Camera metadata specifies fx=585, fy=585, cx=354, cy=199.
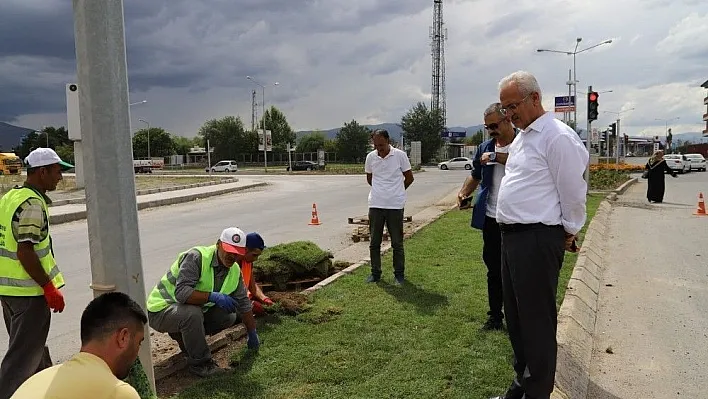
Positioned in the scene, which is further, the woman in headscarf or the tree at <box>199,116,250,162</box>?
the tree at <box>199,116,250,162</box>

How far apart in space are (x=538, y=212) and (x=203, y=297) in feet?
8.61

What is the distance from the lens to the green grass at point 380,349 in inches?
159

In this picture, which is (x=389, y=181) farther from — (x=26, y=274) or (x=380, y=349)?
(x=26, y=274)

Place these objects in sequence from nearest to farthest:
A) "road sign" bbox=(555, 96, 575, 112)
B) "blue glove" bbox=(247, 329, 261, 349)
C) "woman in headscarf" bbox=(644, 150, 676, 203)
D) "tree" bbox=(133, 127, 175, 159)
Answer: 1. "blue glove" bbox=(247, 329, 261, 349)
2. "woman in headscarf" bbox=(644, 150, 676, 203)
3. "road sign" bbox=(555, 96, 575, 112)
4. "tree" bbox=(133, 127, 175, 159)

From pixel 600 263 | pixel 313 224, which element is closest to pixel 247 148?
pixel 313 224

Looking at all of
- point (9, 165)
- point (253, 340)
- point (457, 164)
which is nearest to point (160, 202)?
point (253, 340)

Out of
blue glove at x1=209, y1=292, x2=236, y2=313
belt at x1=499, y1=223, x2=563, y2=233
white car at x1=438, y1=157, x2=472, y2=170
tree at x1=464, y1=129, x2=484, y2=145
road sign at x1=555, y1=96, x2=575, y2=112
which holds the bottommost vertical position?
white car at x1=438, y1=157, x2=472, y2=170

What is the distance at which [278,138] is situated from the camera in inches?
3401

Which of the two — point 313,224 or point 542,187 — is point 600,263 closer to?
point 542,187

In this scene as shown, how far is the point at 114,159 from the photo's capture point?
281 centimetres

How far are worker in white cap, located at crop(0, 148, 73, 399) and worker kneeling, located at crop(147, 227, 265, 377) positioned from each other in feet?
3.06

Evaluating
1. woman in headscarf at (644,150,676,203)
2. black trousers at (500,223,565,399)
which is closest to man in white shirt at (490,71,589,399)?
black trousers at (500,223,565,399)

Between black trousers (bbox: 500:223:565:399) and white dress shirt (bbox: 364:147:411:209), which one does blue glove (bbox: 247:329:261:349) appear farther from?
white dress shirt (bbox: 364:147:411:209)

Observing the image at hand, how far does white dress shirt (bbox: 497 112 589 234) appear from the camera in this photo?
133 inches
